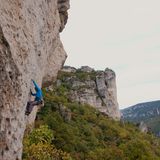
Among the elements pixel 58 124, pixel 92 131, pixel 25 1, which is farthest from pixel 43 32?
pixel 92 131

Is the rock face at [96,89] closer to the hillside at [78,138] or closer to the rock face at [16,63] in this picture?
the hillside at [78,138]

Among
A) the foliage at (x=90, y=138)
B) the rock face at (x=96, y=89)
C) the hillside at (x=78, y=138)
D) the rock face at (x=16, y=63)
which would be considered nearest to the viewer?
the rock face at (x=16, y=63)

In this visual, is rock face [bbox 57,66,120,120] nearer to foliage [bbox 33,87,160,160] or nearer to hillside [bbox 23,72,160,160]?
hillside [bbox 23,72,160,160]

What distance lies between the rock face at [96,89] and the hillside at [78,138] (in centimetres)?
595

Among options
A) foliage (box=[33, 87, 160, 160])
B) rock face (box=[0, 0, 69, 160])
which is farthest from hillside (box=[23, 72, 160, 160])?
rock face (box=[0, 0, 69, 160])

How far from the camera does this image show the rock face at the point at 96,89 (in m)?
124

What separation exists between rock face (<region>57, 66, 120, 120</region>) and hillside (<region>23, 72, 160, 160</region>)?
5952 millimetres

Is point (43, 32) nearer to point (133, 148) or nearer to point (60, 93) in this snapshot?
point (133, 148)

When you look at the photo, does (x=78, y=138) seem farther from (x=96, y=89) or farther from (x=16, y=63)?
(x=16, y=63)

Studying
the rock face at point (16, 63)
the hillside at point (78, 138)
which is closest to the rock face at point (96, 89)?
the hillside at point (78, 138)

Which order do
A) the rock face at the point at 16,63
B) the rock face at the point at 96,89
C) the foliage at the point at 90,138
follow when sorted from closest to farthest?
the rock face at the point at 16,63
the foliage at the point at 90,138
the rock face at the point at 96,89

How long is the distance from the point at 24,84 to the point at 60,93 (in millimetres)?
98467

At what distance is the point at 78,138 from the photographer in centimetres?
7588

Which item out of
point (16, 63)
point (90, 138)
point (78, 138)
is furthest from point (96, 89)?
point (16, 63)
